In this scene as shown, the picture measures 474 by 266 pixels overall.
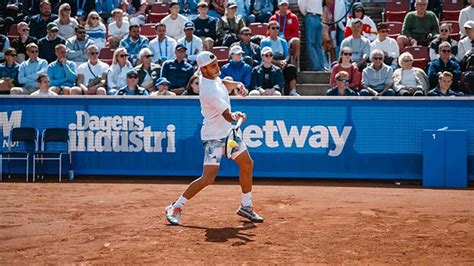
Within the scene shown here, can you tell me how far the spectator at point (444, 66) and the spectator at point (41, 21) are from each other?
9.62 m

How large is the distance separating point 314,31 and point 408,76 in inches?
129

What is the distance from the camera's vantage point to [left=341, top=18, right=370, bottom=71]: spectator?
61.9 feet

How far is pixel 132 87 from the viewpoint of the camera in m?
18.0

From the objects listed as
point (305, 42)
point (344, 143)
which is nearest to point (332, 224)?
point (344, 143)

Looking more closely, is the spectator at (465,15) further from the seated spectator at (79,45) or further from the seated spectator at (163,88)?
the seated spectator at (79,45)

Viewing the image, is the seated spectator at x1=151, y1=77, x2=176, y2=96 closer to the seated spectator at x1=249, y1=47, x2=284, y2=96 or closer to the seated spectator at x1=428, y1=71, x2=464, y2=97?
the seated spectator at x1=249, y1=47, x2=284, y2=96

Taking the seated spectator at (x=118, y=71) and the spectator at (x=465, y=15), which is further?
the spectator at (x=465, y=15)

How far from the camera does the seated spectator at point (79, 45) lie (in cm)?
2056

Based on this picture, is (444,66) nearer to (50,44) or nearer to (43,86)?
(43,86)

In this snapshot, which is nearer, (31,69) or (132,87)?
(132,87)

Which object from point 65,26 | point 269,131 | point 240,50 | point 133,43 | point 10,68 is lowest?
point 269,131

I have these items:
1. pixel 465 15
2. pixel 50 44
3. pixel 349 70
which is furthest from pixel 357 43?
pixel 50 44

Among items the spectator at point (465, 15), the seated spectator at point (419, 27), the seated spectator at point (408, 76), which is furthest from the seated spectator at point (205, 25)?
the spectator at point (465, 15)

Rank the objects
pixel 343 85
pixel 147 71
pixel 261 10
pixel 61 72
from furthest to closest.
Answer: pixel 261 10 → pixel 61 72 → pixel 147 71 → pixel 343 85
